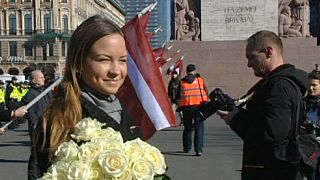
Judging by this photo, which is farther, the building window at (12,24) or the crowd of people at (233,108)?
the building window at (12,24)

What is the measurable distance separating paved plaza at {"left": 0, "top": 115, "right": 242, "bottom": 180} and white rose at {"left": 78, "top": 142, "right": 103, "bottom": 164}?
255 inches

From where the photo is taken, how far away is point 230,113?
3824 mm

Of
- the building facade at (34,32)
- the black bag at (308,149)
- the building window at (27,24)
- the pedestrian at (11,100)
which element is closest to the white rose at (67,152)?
the black bag at (308,149)

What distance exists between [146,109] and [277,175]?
4.60ft

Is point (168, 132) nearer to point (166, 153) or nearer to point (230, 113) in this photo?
point (166, 153)

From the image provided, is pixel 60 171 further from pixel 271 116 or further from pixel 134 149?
pixel 271 116

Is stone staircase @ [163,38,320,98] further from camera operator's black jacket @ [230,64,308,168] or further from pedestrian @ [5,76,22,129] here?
camera operator's black jacket @ [230,64,308,168]

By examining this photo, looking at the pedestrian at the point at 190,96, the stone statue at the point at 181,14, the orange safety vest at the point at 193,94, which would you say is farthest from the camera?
the stone statue at the point at 181,14

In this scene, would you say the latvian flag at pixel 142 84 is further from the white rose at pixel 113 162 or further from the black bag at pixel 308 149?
the white rose at pixel 113 162

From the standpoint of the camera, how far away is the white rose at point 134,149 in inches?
70.9

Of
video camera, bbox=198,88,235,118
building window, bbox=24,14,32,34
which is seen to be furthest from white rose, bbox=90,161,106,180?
building window, bbox=24,14,32,34

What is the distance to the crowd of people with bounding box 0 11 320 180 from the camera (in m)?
2.15

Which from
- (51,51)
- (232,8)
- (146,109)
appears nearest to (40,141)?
(146,109)

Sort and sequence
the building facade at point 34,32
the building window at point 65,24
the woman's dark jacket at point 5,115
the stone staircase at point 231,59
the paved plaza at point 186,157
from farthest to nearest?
the building window at point 65,24, the building facade at point 34,32, the stone staircase at point 231,59, the paved plaza at point 186,157, the woman's dark jacket at point 5,115
